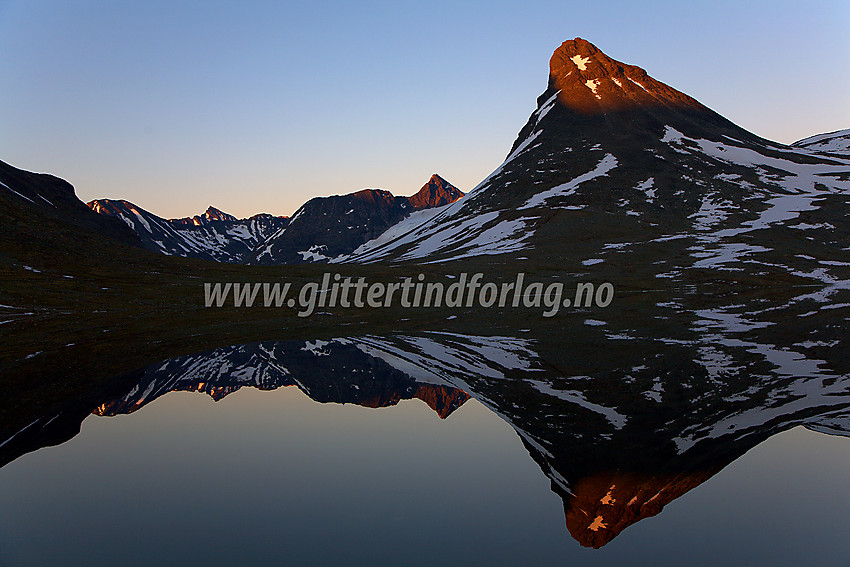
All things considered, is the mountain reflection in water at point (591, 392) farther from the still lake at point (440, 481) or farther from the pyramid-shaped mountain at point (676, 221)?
the pyramid-shaped mountain at point (676, 221)

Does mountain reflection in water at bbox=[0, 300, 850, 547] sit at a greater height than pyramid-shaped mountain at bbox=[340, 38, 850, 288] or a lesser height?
lesser

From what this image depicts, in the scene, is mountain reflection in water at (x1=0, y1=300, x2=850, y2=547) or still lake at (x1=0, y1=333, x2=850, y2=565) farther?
mountain reflection in water at (x1=0, y1=300, x2=850, y2=547)

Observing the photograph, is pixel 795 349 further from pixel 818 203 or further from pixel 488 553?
pixel 818 203

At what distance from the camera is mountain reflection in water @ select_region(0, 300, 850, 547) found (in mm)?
16172

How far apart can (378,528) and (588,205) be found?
179 m

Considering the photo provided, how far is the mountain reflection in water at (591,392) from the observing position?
16.2 m

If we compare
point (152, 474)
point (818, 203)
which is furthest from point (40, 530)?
point (818, 203)

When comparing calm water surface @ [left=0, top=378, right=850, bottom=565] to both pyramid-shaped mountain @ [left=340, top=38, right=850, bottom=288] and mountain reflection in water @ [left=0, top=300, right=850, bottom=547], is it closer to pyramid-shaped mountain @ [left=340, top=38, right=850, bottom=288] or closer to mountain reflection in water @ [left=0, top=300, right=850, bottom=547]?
mountain reflection in water @ [left=0, top=300, right=850, bottom=547]

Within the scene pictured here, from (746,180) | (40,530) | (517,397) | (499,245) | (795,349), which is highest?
(746,180)

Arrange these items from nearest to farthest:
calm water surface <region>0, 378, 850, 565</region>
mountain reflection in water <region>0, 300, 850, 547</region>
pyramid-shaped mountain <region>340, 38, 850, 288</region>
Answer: calm water surface <region>0, 378, 850, 565</region>, mountain reflection in water <region>0, 300, 850, 547</region>, pyramid-shaped mountain <region>340, 38, 850, 288</region>

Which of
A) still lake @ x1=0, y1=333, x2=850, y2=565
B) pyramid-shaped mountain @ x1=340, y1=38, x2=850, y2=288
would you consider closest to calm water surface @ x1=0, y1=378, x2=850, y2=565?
still lake @ x1=0, y1=333, x2=850, y2=565

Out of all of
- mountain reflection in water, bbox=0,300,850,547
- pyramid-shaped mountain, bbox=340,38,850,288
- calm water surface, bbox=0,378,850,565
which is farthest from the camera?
pyramid-shaped mountain, bbox=340,38,850,288

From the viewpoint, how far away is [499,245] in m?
164

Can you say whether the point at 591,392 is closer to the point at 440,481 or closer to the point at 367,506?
the point at 440,481
